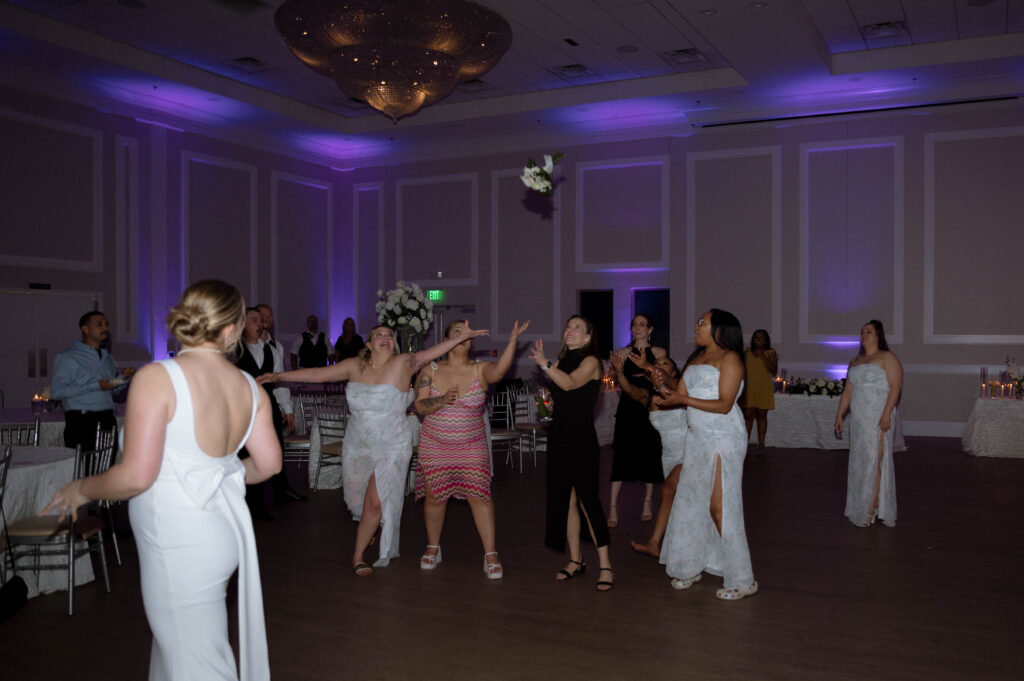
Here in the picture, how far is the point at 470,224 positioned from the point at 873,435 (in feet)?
32.9

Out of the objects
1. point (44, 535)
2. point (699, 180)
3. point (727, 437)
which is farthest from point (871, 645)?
point (699, 180)

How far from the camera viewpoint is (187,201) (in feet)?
44.1

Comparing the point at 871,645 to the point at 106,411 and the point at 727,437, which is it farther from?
the point at 106,411

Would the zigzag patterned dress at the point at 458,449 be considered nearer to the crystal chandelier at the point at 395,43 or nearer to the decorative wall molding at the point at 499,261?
the crystal chandelier at the point at 395,43

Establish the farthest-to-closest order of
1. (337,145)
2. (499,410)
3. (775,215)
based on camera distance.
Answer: (337,145) → (775,215) → (499,410)

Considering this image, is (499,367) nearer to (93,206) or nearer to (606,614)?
(606,614)

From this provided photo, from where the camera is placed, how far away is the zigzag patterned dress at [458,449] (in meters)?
5.30

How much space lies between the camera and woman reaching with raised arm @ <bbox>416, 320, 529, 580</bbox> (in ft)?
17.4

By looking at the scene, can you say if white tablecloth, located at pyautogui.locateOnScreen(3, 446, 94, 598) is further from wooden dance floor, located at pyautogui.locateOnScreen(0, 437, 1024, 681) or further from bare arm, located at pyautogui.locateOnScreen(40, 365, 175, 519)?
bare arm, located at pyautogui.locateOnScreen(40, 365, 175, 519)

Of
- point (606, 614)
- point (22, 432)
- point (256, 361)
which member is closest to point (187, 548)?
point (606, 614)

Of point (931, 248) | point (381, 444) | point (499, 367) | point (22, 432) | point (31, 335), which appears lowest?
point (22, 432)

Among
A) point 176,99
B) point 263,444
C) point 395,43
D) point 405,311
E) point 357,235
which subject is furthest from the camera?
point 357,235

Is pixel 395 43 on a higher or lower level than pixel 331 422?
higher

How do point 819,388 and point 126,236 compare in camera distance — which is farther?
point 126,236
